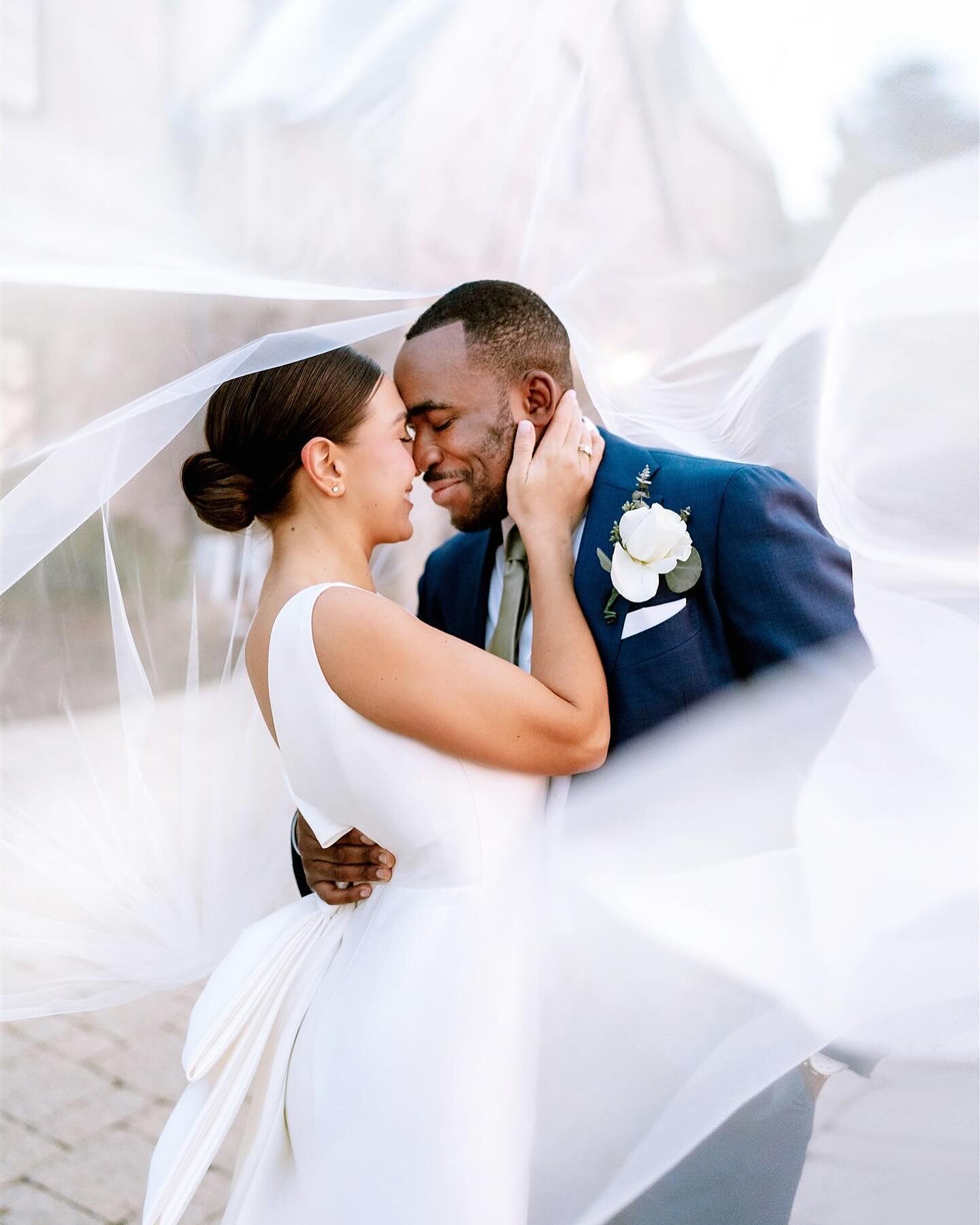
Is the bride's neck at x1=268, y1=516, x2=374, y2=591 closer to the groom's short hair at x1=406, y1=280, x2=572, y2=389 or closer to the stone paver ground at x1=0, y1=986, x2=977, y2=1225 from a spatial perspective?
the groom's short hair at x1=406, y1=280, x2=572, y2=389

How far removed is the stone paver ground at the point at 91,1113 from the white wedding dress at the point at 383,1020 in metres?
1.59

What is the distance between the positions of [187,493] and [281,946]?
0.88 meters

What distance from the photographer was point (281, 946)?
2105mm

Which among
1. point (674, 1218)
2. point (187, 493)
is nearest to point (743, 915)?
point (674, 1218)

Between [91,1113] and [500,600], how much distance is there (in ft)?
8.29

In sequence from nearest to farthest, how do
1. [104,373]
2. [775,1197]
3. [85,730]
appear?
[775,1197], [104,373], [85,730]

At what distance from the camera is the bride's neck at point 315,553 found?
210cm

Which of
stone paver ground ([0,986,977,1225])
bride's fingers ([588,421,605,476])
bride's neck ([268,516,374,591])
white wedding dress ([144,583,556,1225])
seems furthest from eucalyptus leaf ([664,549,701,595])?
stone paver ground ([0,986,977,1225])

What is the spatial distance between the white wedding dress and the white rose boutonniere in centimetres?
40

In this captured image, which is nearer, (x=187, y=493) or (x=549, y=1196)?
(x=549, y=1196)

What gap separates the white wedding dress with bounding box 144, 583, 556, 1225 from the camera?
1842 mm

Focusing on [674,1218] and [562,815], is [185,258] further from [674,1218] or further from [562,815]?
[674,1218]

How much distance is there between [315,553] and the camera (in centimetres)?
212

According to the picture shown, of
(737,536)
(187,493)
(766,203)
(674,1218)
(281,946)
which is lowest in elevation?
(674,1218)
